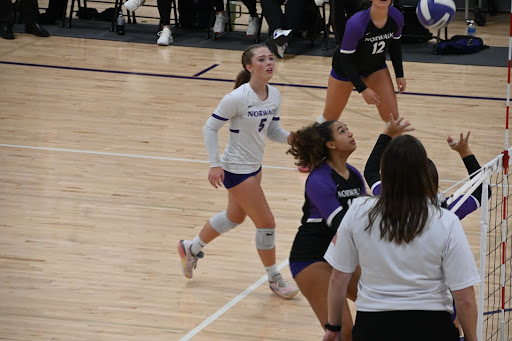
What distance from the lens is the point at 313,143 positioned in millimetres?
4379

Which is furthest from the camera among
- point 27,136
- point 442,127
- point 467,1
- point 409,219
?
point 467,1

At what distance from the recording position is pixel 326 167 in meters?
4.35

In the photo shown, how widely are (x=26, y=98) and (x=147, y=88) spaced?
5.32ft

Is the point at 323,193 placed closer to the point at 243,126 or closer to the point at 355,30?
the point at 243,126

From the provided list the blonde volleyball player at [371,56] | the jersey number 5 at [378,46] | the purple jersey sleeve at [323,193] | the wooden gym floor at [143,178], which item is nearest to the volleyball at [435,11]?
the wooden gym floor at [143,178]

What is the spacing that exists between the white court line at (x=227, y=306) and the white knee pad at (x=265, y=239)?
1.33ft

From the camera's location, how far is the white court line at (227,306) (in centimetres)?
540

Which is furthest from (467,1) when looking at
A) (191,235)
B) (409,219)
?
(409,219)

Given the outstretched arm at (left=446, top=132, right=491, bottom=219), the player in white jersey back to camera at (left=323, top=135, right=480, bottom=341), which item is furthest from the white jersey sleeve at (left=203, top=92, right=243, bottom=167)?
the player in white jersey back to camera at (left=323, top=135, right=480, bottom=341)

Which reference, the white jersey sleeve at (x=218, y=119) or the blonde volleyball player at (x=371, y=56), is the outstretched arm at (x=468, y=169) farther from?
the blonde volleyball player at (x=371, y=56)

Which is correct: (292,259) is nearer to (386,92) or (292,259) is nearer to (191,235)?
(191,235)

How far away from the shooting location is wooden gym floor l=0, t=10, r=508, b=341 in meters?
5.65

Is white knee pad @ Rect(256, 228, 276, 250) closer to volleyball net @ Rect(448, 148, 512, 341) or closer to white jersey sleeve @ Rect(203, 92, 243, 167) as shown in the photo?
white jersey sleeve @ Rect(203, 92, 243, 167)

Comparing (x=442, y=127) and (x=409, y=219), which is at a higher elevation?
(x=409, y=219)
